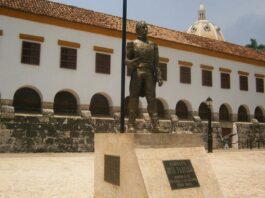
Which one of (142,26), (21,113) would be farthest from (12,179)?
(21,113)

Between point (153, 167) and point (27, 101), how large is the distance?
41.4 ft

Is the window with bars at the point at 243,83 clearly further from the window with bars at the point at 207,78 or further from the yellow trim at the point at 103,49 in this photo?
the yellow trim at the point at 103,49

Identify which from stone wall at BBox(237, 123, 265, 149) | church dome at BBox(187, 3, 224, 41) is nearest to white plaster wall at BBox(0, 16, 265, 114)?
stone wall at BBox(237, 123, 265, 149)

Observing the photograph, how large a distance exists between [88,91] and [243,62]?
12976 millimetres

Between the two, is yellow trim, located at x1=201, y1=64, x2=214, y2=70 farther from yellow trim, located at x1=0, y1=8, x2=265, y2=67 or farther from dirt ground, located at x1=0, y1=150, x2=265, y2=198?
dirt ground, located at x1=0, y1=150, x2=265, y2=198

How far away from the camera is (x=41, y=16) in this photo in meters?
16.3

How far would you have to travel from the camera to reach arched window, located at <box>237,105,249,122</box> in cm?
2394

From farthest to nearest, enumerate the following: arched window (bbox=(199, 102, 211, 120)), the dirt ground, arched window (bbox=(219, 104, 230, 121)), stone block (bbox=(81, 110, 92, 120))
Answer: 1. arched window (bbox=(219, 104, 230, 121))
2. arched window (bbox=(199, 102, 211, 120))
3. stone block (bbox=(81, 110, 92, 120))
4. the dirt ground

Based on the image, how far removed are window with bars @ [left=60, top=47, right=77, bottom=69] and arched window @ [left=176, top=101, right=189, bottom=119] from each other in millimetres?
7619

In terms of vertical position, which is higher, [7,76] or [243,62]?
[243,62]

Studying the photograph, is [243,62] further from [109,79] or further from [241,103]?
[109,79]

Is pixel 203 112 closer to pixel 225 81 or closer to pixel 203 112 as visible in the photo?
pixel 203 112

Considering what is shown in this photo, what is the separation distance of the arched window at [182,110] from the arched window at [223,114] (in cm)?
312

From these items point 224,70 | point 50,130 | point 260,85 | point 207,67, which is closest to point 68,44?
point 50,130
